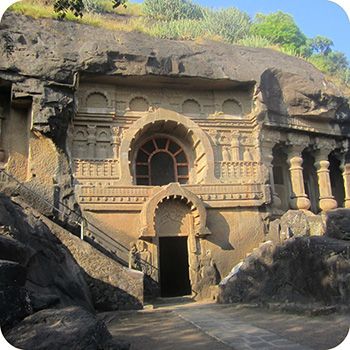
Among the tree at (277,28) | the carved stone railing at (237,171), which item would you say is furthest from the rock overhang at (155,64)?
the tree at (277,28)

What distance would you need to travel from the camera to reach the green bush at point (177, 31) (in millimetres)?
14867

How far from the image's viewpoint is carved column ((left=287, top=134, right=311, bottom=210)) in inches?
534

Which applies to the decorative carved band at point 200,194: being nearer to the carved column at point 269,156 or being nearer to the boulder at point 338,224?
the carved column at point 269,156

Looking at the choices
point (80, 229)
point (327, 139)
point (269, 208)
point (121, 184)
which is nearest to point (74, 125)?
point (121, 184)

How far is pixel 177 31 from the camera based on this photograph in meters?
15.4

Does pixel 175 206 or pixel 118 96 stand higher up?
pixel 118 96

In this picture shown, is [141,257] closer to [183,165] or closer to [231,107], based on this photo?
[183,165]

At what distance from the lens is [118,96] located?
42.0ft

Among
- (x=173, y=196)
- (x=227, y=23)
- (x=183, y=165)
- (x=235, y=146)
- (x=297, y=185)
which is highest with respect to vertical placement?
(x=227, y=23)

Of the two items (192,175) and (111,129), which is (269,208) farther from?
(111,129)

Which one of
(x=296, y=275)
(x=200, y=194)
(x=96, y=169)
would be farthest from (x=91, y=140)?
(x=296, y=275)

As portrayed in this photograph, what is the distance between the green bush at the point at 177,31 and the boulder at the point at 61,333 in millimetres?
12356

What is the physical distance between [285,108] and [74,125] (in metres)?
7.48

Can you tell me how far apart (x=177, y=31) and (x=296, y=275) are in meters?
11.0
